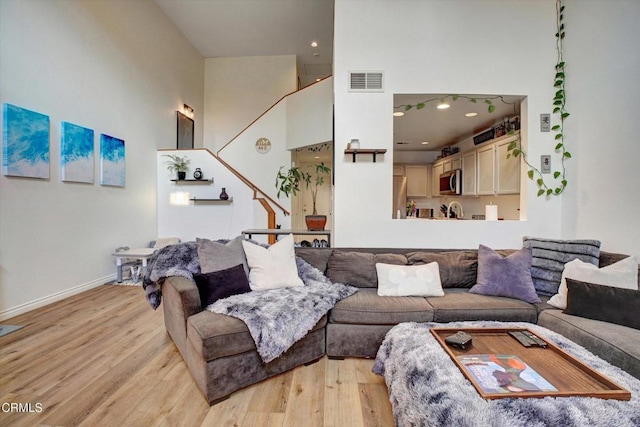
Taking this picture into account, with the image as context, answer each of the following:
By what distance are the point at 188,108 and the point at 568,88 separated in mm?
6871

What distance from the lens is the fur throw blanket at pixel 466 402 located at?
1049 millimetres

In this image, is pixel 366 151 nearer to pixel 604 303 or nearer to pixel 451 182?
pixel 604 303

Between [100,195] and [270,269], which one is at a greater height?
[100,195]

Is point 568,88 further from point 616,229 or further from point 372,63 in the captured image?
point 372,63

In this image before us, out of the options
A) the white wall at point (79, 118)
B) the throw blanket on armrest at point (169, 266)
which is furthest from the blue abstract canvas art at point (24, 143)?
the throw blanket on armrest at point (169, 266)

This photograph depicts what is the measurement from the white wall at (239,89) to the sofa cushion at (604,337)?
7.20m

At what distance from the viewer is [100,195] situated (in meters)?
4.15

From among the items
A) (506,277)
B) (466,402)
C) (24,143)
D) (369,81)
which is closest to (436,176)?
(369,81)

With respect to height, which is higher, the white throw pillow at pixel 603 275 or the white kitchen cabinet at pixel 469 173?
the white kitchen cabinet at pixel 469 173

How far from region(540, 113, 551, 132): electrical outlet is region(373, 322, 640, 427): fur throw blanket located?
2427mm

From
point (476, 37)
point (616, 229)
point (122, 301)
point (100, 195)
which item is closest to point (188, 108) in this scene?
point (100, 195)

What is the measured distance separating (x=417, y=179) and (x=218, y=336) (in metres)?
5.44

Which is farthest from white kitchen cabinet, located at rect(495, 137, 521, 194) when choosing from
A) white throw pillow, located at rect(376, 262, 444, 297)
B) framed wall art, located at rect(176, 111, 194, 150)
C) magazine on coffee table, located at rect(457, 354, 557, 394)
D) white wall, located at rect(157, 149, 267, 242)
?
framed wall art, located at rect(176, 111, 194, 150)

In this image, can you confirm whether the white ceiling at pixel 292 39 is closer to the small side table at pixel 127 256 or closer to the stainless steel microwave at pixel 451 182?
the stainless steel microwave at pixel 451 182
